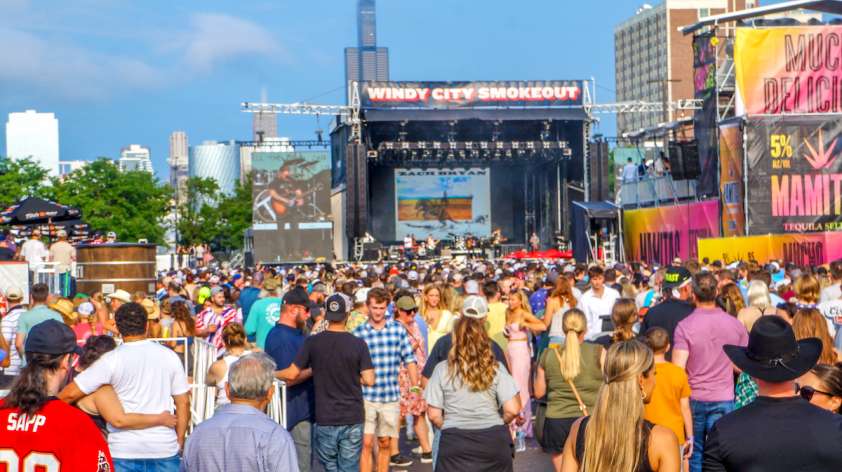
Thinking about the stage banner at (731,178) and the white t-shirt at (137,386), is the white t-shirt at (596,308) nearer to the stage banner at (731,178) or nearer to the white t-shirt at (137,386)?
the white t-shirt at (137,386)

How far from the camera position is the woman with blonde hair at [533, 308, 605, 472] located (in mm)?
8133

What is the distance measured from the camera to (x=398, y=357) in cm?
907

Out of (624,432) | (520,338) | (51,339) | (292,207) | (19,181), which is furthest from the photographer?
(19,181)

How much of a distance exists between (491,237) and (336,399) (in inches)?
1605

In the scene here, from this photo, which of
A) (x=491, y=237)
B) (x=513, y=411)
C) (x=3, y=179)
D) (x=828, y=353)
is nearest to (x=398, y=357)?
(x=513, y=411)

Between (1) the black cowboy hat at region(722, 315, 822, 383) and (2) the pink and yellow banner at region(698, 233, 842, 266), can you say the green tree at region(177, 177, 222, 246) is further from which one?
(1) the black cowboy hat at region(722, 315, 822, 383)

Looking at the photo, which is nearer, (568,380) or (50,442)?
(50,442)

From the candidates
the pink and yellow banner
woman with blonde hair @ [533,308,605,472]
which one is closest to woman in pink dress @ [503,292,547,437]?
woman with blonde hair @ [533,308,605,472]

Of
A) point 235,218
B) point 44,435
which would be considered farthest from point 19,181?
point 44,435

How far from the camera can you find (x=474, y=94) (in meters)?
42.9

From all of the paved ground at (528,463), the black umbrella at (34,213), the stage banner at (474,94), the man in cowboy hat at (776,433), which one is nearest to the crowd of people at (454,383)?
the man in cowboy hat at (776,433)

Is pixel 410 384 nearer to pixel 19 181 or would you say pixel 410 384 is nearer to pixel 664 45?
pixel 19 181

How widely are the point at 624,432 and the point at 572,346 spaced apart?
12.7ft

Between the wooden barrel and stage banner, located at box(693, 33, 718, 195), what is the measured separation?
16585 millimetres
